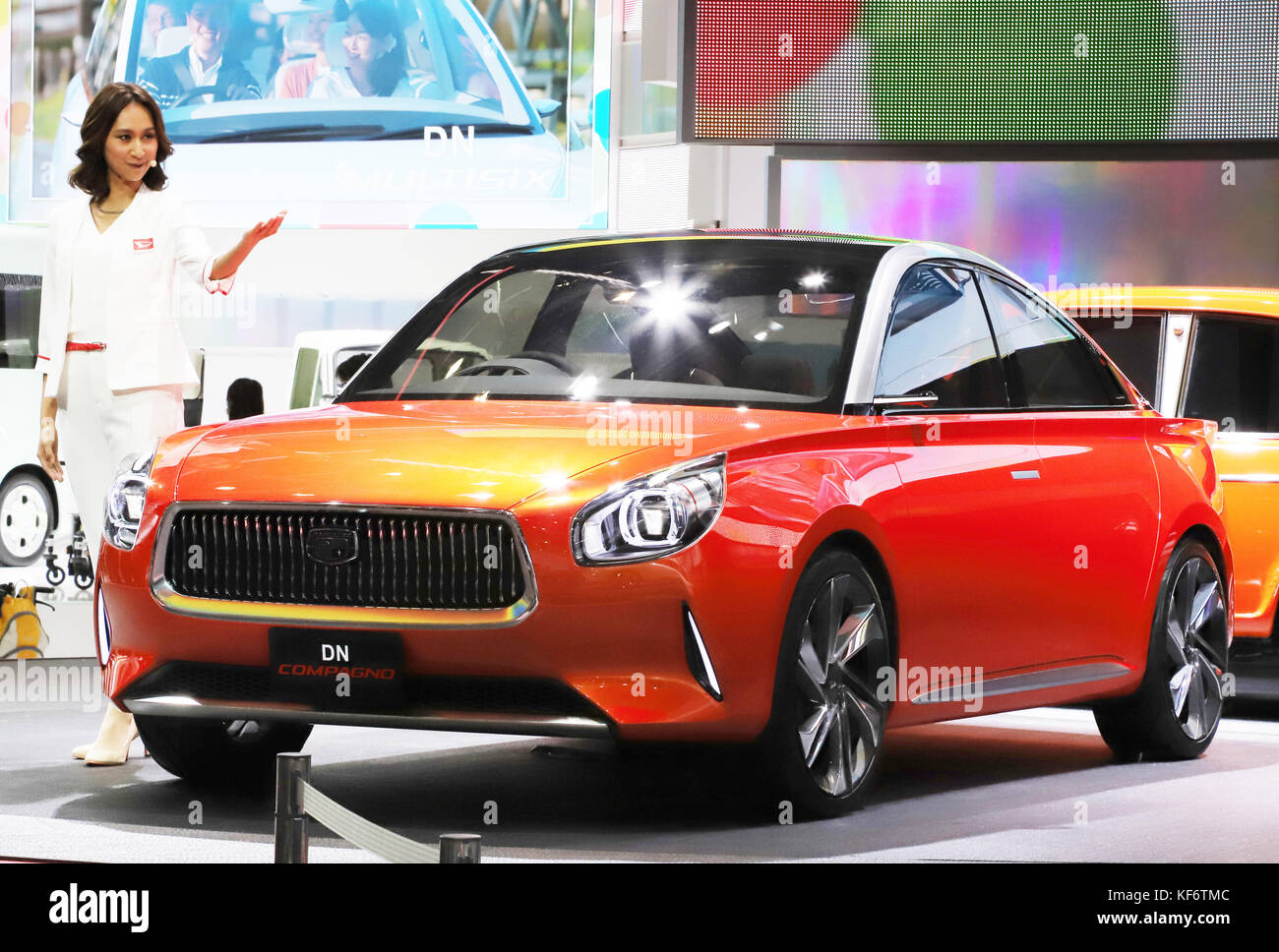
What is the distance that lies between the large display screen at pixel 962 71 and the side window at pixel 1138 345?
3.76 meters

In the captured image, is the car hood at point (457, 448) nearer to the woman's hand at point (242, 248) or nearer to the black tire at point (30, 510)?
the woman's hand at point (242, 248)

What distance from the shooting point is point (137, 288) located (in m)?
7.91

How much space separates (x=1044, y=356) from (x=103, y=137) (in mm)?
3146

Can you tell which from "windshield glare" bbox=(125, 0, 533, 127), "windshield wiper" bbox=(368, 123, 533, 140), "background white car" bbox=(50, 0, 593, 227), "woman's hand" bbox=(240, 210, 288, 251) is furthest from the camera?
"windshield glare" bbox=(125, 0, 533, 127)

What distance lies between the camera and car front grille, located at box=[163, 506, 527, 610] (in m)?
5.90

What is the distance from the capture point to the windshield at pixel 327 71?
1972 centimetres

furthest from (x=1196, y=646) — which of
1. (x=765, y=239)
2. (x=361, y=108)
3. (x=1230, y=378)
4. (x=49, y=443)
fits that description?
(x=361, y=108)

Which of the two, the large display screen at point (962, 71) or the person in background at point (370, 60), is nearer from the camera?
the large display screen at point (962, 71)

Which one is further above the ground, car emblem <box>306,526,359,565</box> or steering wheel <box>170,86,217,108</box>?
steering wheel <box>170,86,217,108</box>

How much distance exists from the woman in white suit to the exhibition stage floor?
86 centimetres

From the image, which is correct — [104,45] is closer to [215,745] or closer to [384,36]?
[384,36]

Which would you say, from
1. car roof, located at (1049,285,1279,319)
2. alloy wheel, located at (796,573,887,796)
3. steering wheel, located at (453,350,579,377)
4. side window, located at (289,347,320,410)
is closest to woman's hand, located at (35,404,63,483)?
steering wheel, located at (453,350,579,377)

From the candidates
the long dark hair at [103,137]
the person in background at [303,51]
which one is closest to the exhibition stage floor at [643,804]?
the long dark hair at [103,137]

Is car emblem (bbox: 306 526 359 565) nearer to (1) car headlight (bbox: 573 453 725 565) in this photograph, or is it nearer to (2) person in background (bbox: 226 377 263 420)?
(1) car headlight (bbox: 573 453 725 565)
